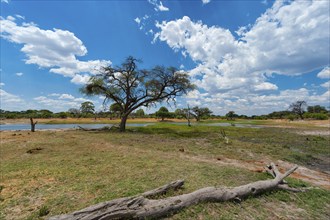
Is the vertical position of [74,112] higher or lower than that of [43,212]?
higher

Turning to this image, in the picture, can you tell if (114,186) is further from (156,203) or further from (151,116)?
(151,116)

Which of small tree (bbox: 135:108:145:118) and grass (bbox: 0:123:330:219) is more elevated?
small tree (bbox: 135:108:145:118)

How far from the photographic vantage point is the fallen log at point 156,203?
3.70 meters

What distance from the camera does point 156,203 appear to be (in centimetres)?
432

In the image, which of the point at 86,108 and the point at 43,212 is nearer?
the point at 43,212

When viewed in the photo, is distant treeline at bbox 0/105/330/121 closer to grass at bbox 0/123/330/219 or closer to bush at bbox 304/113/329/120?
bush at bbox 304/113/329/120

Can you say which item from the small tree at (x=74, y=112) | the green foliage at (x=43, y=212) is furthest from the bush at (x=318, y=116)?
the small tree at (x=74, y=112)

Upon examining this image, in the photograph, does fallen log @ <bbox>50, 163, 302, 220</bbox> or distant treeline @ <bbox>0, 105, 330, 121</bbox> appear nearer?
fallen log @ <bbox>50, 163, 302, 220</bbox>

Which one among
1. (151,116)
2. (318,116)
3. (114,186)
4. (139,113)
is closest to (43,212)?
(114,186)

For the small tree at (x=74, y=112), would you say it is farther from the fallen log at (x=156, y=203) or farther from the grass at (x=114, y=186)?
the fallen log at (x=156, y=203)

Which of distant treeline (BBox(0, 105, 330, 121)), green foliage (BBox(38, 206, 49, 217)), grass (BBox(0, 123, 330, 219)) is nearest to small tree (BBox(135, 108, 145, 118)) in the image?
distant treeline (BBox(0, 105, 330, 121))

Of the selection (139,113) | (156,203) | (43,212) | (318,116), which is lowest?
(43,212)

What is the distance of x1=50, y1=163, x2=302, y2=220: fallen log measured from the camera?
370 centimetres

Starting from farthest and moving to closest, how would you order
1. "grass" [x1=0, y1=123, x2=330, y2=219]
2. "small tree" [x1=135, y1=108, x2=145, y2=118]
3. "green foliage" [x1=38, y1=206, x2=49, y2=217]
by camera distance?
"small tree" [x1=135, y1=108, x2=145, y2=118], "grass" [x1=0, y1=123, x2=330, y2=219], "green foliage" [x1=38, y1=206, x2=49, y2=217]
